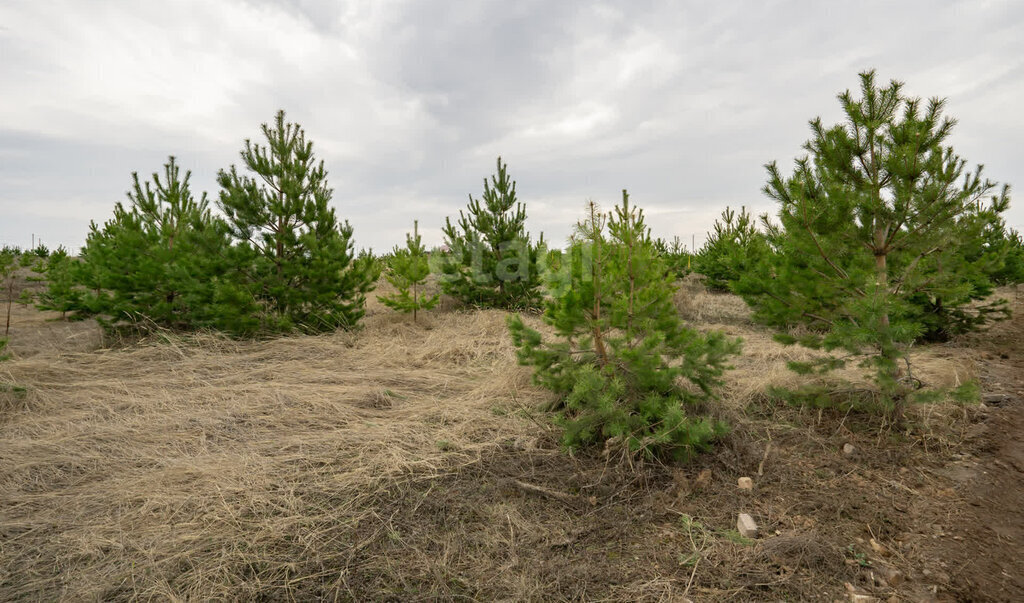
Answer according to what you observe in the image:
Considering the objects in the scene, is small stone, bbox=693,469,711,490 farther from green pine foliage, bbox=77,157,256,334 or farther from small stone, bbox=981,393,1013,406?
green pine foliage, bbox=77,157,256,334

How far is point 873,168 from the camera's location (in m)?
4.39

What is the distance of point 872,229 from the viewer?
4.46m

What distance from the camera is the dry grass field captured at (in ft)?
7.79

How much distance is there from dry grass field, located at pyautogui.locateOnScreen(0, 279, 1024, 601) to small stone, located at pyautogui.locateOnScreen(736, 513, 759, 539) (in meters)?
0.06

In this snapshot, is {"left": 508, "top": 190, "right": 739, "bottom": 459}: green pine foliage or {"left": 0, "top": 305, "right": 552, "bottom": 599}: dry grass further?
{"left": 508, "top": 190, "right": 739, "bottom": 459}: green pine foliage

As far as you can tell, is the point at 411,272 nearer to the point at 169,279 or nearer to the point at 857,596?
the point at 169,279

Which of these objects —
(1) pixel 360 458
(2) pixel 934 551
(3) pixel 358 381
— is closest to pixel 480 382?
(3) pixel 358 381

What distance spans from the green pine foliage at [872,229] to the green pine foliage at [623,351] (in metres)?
1.35

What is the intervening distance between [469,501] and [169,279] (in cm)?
731

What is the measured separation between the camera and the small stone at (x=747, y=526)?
2.69 m

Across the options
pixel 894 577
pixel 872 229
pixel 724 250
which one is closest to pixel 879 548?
pixel 894 577

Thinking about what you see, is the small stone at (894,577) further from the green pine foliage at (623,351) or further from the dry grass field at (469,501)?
the green pine foliage at (623,351)

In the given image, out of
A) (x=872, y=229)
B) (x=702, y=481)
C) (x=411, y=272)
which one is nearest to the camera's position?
(x=702, y=481)

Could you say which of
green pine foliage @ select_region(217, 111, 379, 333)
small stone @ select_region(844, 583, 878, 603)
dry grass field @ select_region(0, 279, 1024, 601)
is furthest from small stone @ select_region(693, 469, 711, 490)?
green pine foliage @ select_region(217, 111, 379, 333)
